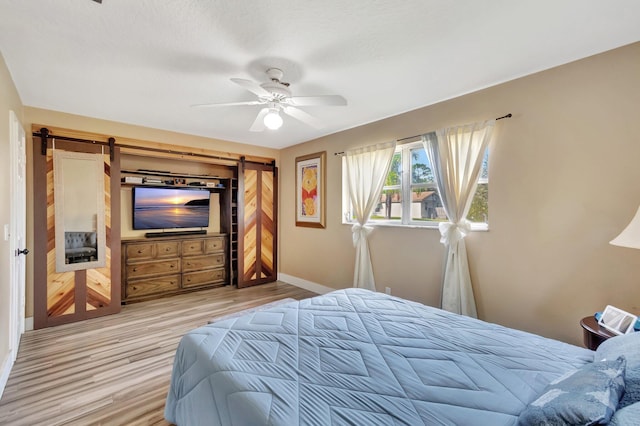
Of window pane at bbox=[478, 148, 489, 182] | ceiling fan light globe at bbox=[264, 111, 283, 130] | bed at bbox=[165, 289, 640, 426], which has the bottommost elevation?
bed at bbox=[165, 289, 640, 426]

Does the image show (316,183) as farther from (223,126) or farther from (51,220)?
(51,220)

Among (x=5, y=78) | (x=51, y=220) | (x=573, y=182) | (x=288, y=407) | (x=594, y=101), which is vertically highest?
(x=5, y=78)

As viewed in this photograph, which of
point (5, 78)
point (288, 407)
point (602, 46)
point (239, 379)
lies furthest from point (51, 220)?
point (602, 46)

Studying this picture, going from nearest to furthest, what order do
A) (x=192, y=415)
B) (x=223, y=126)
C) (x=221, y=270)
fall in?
(x=192, y=415)
(x=223, y=126)
(x=221, y=270)

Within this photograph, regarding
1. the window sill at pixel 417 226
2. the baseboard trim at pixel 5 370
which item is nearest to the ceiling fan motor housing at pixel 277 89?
the window sill at pixel 417 226

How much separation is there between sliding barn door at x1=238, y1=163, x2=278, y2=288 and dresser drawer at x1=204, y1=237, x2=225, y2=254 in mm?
331

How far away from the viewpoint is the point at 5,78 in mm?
2277

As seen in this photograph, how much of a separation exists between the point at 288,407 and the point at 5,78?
10.5 feet

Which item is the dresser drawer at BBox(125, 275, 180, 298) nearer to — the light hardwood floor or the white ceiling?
the light hardwood floor

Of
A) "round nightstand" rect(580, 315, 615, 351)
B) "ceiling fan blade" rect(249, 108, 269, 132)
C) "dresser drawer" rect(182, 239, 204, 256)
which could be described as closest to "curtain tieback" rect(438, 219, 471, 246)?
"round nightstand" rect(580, 315, 615, 351)

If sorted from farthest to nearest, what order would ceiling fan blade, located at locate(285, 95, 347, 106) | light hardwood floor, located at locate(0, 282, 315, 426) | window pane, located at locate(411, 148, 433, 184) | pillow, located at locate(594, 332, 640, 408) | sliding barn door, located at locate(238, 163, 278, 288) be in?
sliding barn door, located at locate(238, 163, 278, 288) < window pane, located at locate(411, 148, 433, 184) < ceiling fan blade, located at locate(285, 95, 347, 106) < light hardwood floor, located at locate(0, 282, 315, 426) < pillow, located at locate(594, 332, 640, 408)

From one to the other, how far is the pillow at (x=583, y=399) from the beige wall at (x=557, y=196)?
1.53 metres

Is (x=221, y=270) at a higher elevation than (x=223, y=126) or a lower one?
lower

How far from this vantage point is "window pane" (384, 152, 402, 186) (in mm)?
3627
